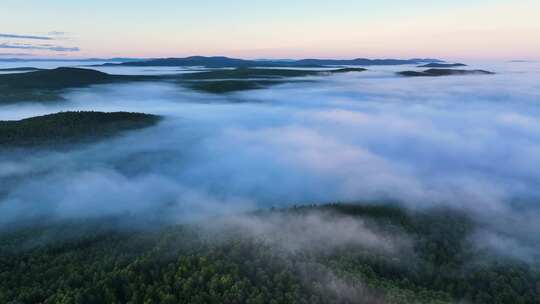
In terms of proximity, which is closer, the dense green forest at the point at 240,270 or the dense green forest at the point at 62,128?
the dense green forest at the point at 240,270

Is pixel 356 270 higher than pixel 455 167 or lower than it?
higher

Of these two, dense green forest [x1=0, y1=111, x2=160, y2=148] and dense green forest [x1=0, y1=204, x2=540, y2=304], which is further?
dense green forest [x1=0, y1=111, x2=160, y2=148]

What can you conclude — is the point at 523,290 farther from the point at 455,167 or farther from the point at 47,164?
the point at 47,164

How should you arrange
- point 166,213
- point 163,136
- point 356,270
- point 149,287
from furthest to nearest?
1. point 163,136
2. point 166,213
3. point 356,270
4. point 149,287

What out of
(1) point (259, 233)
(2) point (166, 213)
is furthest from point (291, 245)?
(2) point (166, 213)
